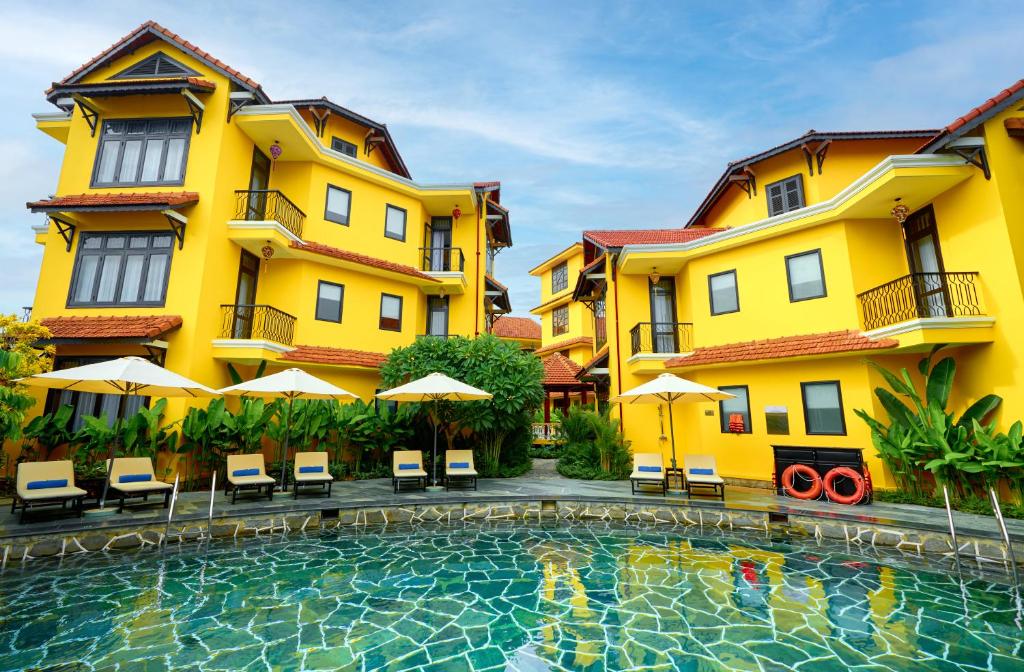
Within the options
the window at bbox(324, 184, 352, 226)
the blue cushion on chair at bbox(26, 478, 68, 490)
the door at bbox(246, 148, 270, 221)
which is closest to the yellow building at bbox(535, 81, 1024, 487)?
the window at bbox(324, 184, 352, 226)

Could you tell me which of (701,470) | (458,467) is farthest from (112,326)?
(701,470)

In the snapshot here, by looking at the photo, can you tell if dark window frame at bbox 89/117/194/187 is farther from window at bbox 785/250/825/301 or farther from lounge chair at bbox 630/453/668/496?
window at bbox 785/250/825/301

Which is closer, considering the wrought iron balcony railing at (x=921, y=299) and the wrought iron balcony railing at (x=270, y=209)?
the wrought iron balcony railing at (x=921, y=299)

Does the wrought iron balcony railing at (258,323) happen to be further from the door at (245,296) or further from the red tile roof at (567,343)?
the red tile roof at (567,343)

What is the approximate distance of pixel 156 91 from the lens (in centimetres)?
1305

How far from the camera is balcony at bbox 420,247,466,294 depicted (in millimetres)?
18641

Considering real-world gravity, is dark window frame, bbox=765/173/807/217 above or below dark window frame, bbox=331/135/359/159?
below

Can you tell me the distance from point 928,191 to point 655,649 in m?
13.3

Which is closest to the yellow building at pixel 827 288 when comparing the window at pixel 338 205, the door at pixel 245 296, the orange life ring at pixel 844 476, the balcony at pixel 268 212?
the orange life ring at pixel 844 476

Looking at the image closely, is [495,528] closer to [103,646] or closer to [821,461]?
[103,646]

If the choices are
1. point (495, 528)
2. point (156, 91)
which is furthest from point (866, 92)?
point (156, 91)

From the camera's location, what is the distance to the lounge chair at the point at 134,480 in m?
8.78

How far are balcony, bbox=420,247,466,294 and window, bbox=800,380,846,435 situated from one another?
511 inches

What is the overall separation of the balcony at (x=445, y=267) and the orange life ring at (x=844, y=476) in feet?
46.0
